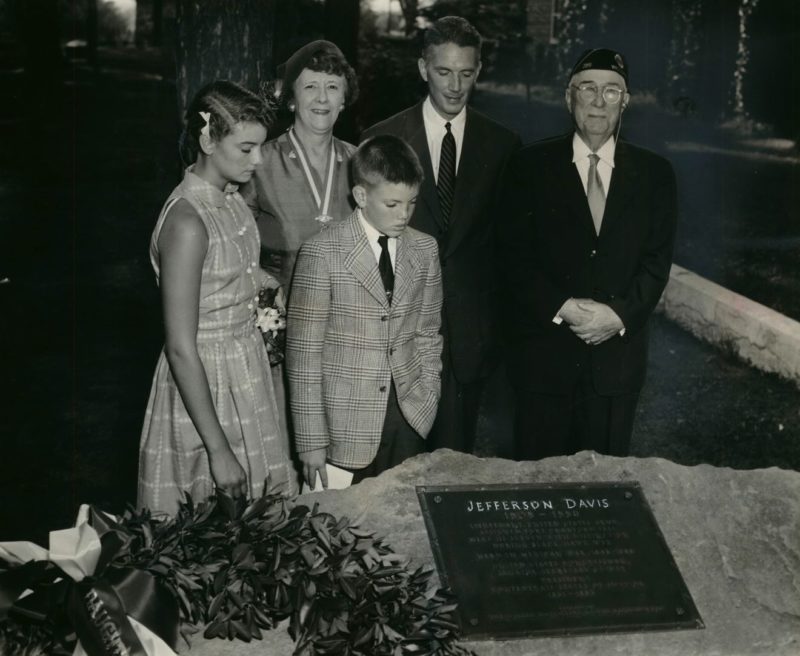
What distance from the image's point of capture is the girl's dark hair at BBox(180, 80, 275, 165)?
3.32 meters

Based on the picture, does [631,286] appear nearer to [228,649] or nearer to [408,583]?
[408,583]

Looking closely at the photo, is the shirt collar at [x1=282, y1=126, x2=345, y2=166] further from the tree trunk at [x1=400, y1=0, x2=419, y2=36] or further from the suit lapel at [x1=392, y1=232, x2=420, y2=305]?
the tree trunk at [x1=400, y1=0, x2=419, y2=36]

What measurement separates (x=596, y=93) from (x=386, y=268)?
1.23 metres

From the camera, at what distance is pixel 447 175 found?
169 inches

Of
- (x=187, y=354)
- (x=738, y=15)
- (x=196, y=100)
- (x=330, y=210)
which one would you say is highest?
(x=738, y=15)

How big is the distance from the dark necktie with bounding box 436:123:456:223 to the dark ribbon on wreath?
79.5 inches

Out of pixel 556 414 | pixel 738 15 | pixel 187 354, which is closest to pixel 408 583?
pixel 187 354

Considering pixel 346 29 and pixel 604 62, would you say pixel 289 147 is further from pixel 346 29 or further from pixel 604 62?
pixel 604 62

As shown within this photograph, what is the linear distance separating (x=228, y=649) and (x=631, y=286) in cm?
226

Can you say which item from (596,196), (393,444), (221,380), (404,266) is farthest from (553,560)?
(596,196)

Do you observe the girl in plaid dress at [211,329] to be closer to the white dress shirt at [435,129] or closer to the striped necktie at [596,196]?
the white dress shirt at [435,129]

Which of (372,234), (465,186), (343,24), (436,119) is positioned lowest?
(372,234)

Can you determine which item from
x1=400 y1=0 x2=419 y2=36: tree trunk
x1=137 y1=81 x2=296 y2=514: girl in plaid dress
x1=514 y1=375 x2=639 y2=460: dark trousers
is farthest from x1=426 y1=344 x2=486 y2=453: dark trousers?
x1=400 y1=0 x2=419 y2=36: tree trunk

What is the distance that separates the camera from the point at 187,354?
3262mm
